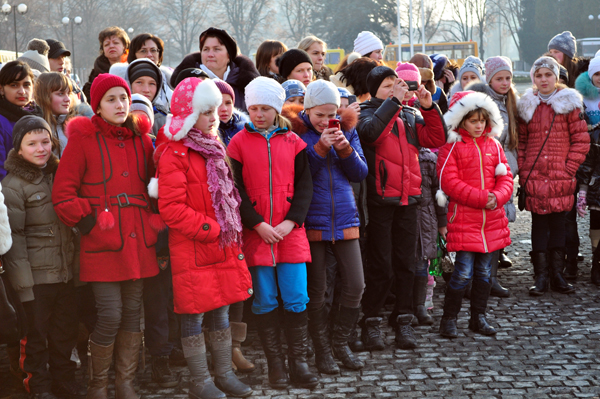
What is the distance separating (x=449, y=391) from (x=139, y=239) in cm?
213

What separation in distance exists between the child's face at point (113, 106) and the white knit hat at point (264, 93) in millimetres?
798

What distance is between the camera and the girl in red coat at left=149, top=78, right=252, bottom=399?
153 inches

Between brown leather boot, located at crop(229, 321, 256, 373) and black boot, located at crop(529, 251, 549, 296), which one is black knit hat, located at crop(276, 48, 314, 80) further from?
→ black boot, located at crop(529, 251, 549, 296)

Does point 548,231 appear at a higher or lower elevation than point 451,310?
higher

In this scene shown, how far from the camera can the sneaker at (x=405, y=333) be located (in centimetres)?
486

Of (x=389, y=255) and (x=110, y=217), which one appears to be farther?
(x=389, y=255)

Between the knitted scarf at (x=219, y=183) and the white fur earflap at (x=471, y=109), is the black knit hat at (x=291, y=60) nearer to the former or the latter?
the white fur earflap at (x=471, y=109)

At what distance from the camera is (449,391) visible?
4.07 meters

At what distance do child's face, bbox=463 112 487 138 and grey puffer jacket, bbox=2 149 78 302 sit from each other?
121 inches

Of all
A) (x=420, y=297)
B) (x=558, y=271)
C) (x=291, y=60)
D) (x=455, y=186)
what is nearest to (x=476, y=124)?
(x=455, y=186)

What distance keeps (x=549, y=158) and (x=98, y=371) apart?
4352 millimetres

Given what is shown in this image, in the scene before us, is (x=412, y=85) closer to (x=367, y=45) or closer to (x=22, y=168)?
(x=22, y=168)

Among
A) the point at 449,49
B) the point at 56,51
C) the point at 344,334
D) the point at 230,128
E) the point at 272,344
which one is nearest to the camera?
the point at 272,344

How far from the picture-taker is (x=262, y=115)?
4262mm
